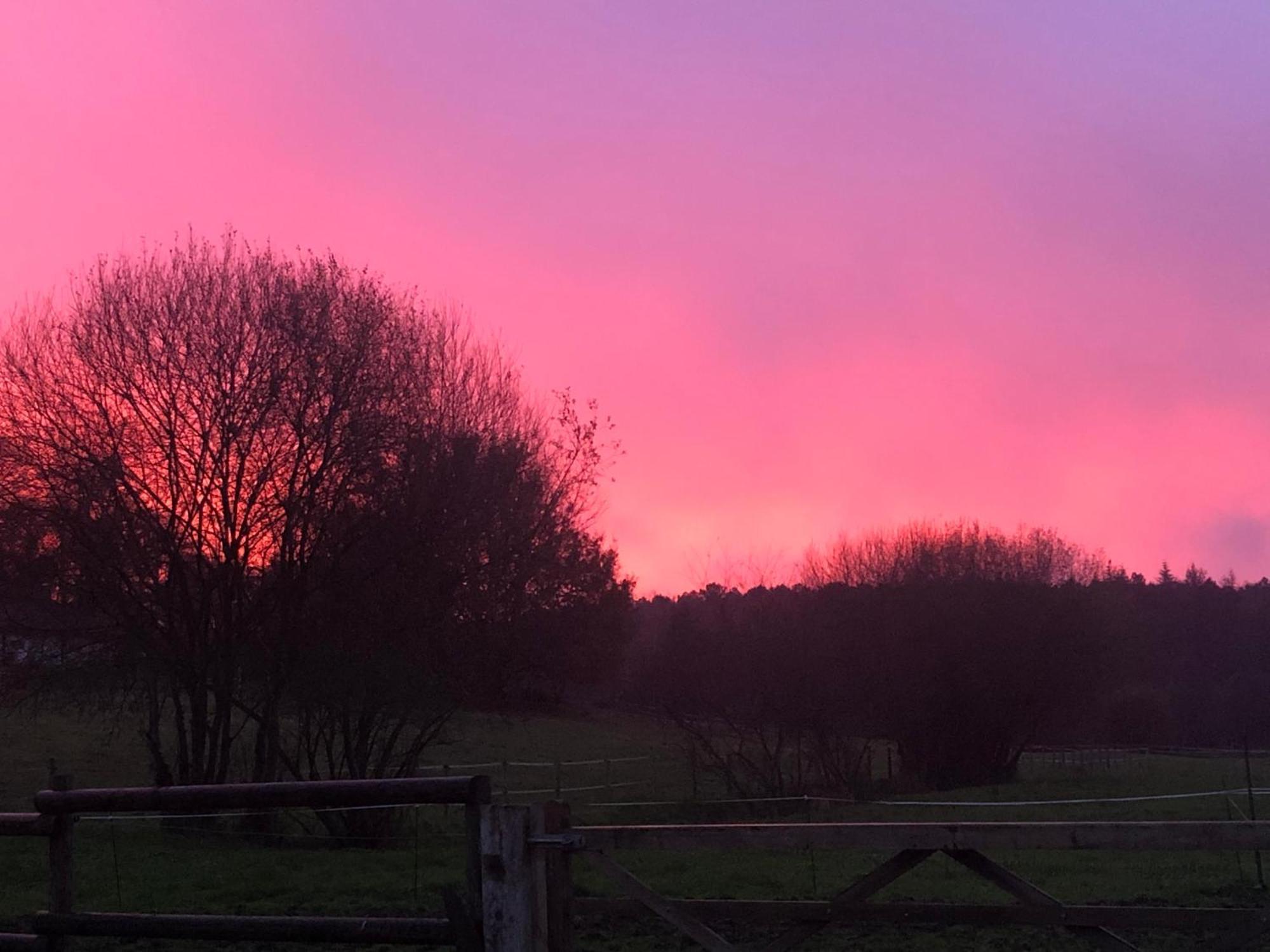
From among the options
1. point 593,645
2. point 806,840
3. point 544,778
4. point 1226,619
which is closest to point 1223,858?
point 593,645

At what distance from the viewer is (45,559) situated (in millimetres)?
21750

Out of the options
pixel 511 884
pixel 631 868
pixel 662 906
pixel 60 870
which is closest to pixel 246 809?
pixel 60 870

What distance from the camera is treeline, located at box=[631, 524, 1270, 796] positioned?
3041cm

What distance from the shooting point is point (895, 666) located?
35406mm

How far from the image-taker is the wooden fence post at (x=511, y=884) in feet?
14.0

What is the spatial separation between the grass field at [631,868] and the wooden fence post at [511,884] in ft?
18.4

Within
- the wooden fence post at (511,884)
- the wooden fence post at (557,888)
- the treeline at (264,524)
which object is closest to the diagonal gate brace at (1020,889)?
the wooden fence post at (557,888)

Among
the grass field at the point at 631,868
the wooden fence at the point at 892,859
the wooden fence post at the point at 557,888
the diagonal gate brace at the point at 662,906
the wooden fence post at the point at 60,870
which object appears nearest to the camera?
the wooden fence at the point at 892,859

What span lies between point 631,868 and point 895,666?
21669 mm

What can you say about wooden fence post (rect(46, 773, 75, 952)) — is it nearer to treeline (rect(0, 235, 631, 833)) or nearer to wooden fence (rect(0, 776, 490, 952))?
wooden fence (rect(0, 776, 490, 952))

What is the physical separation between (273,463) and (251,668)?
386cm

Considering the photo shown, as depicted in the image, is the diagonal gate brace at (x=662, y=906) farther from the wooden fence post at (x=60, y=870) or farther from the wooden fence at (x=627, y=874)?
the wooden fence post at (x=60, y=870)

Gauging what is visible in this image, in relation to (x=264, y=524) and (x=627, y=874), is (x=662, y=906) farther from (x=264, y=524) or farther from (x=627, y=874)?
(x=264, y=524)

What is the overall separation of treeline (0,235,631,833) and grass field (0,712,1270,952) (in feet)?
7.78
